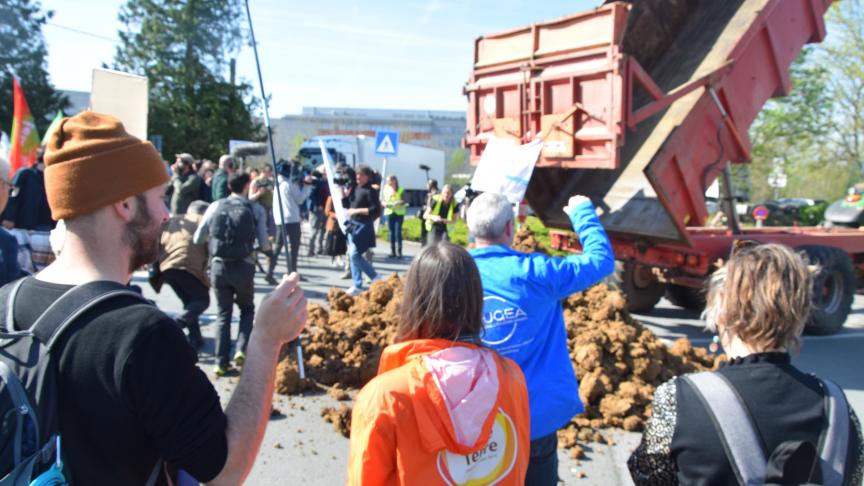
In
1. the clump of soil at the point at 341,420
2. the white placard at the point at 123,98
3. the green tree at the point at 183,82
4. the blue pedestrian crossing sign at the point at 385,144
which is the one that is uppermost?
the green tree at the point at 183,82

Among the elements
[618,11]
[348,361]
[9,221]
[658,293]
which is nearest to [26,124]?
[9,221]

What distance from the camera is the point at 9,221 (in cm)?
620

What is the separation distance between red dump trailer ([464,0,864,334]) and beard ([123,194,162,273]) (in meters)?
5.42

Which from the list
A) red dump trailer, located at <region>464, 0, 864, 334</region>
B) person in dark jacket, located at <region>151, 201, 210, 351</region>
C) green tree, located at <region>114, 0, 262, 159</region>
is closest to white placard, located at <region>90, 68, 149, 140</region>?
person in dark jacket, located at <region>151, 201, 210, 351</region>

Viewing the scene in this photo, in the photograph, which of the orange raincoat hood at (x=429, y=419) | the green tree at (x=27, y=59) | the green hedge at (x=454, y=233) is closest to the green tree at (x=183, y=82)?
the green tree at (x=27, y=59)

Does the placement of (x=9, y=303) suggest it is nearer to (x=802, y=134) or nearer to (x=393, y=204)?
(x=393, y=204)

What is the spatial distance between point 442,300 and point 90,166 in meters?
1.12

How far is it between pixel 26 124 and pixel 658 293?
1005 centimetres

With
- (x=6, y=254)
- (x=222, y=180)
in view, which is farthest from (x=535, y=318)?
(x=222, y=180)

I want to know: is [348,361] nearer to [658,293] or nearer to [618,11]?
[618,11]

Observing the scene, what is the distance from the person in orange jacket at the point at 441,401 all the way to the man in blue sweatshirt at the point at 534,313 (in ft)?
2.27

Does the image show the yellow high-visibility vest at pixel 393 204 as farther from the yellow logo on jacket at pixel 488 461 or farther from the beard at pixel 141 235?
the beard at pixel 141 235

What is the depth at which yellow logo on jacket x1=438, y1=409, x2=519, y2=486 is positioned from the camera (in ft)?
6.79

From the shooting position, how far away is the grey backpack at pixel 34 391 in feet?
4.35
